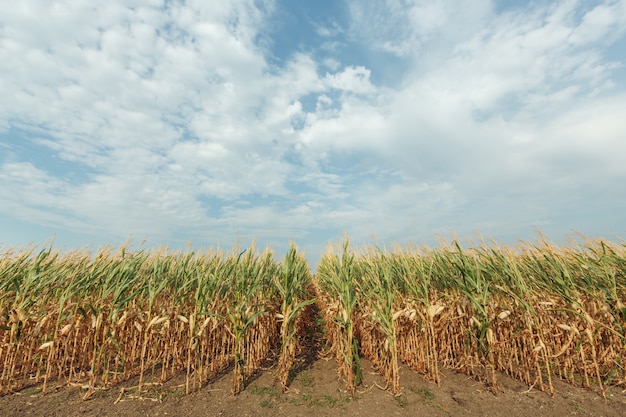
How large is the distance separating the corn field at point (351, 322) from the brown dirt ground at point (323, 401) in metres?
0.18

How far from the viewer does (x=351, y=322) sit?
15.5ft

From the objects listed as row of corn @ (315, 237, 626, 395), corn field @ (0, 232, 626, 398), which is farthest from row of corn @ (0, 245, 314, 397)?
row of corn @ (315, 237, 626, 395)

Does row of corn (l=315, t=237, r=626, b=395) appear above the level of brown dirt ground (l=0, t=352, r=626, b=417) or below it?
above

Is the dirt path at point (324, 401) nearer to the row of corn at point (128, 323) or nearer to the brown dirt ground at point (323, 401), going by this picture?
the brown dirt ground at point (323, 401)

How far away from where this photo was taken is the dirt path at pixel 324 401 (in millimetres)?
4176

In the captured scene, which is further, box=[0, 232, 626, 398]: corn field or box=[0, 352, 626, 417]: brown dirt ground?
box=[0, 232, 626, 398]: corn field

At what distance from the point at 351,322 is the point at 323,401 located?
1216mm

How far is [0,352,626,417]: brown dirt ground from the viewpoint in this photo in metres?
4.18

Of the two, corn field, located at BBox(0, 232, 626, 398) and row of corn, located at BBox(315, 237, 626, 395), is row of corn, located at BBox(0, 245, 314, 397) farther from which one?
row of corn, located at BBox(315, 237, 626, 395)

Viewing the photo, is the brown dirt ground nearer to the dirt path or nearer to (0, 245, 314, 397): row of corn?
the dirt path

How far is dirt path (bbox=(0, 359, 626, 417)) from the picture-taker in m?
4.18

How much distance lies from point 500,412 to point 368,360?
230 centimetres

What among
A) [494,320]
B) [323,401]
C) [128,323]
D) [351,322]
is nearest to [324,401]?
[323,401]

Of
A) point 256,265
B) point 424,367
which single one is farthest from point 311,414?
point 256,265
